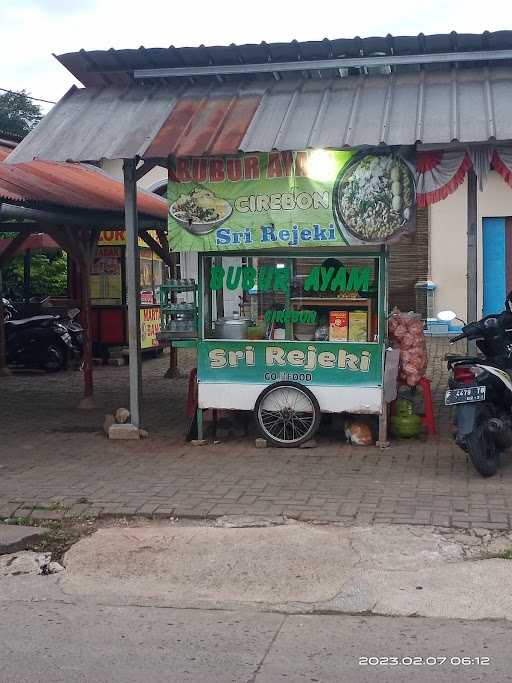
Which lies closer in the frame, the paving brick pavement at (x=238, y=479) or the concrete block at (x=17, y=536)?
the concrete block at (x=17, y=536)

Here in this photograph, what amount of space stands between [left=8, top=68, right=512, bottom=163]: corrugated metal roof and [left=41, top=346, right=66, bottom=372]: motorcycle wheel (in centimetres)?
696

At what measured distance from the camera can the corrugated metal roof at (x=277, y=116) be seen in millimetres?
7660

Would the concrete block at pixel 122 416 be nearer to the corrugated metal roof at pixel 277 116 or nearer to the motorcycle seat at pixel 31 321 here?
the corrugated metal roof at pixel 277 116

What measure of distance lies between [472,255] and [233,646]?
602 cm

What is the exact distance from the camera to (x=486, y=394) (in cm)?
706

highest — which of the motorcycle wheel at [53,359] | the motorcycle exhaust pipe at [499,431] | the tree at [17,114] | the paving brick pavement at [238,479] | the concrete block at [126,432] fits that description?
the tree at [17,114]

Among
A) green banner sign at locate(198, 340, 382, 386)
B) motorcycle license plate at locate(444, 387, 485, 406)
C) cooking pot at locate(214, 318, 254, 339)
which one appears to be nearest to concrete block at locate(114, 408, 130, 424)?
green banner sign at locate(198, 340, 382, 386)

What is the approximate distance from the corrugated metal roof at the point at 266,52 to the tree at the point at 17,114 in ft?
87.1

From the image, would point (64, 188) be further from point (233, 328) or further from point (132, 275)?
point (233, 328)

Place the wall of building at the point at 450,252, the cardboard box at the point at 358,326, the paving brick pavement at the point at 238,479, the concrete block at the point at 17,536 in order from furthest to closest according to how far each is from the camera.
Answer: the wall of building at the point at 450,252 < the cardboard box at the point at 358,326 < the paving brick pavement at the point at 238,479 < the concrete block at the point at 17,536

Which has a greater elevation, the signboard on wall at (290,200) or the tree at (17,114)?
the tree at (17,114)

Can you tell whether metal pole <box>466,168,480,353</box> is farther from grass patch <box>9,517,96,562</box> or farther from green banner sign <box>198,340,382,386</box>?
grass patch <box>9,517,96,562</box>

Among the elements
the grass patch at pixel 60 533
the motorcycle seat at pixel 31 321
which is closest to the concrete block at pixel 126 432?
the grass patch at pixel 60 533

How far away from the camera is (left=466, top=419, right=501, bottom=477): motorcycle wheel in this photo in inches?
273
